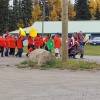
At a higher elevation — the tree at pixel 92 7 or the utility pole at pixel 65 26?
the tree at pixel 92 7

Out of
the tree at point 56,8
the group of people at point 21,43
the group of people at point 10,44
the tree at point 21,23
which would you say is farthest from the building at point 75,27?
the group of people at point 21,43

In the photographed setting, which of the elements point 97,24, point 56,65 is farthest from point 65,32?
point 97,24

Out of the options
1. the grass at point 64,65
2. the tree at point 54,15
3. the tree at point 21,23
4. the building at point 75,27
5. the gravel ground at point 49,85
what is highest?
the tree at point 54,15

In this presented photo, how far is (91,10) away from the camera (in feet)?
361

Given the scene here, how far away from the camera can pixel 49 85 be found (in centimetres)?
1118

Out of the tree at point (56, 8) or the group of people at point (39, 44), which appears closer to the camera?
the group of people at point (39, 44)

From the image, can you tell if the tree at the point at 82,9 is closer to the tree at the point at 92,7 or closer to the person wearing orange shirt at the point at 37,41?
the tree at the point at 92,7

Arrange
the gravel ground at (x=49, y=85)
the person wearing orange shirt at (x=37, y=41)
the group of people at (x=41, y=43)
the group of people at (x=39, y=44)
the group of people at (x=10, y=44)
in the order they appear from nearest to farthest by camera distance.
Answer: the gravel ground at (x=49, y=85) → the group of people at (x=39, y=44) → the group of people at (x=41, y=43) → the group of people at (x=10, y=44) → the person wearing orange shirt at (x=37, y=41)

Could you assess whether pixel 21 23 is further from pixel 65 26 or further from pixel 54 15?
pixel 65 26

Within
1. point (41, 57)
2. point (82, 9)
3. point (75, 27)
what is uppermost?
point (82, 9)

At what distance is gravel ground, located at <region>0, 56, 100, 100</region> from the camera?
30.3ft

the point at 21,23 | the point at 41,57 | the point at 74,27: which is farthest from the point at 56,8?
the point at 41,57

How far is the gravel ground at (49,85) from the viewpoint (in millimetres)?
9246

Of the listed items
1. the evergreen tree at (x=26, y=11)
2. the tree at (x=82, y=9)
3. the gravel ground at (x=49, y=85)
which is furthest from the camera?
the tree at (x=82, y=9)
